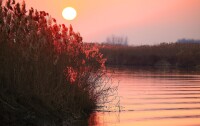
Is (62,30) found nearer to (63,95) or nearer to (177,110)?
(63,95)

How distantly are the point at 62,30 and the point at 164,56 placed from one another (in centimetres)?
3744

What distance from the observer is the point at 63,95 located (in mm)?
10328

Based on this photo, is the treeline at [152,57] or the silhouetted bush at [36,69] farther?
the treeline at [152,57]

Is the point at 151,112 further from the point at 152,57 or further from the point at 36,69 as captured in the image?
the point at 152,57

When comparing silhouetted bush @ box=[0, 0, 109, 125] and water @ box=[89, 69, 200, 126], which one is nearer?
silhouetted bush @ box=[0, 0, 109, 125]

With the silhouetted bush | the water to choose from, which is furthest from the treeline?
the silhouetted bush

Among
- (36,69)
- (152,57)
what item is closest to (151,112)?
(36,69)

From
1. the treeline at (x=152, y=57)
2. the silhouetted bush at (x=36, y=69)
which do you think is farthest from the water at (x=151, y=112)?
the treeline at (x=152, y=57)

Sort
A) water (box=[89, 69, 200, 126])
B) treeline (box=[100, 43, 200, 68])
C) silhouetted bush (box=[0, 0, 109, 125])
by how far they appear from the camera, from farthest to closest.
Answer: treeline (box=[100, 43, 200, 68]) < water (box=[89, 69, 200, 126]) < silhouetted bush (box=[0, 0, 109, 125])

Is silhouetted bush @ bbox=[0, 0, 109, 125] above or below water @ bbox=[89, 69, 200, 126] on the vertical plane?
above

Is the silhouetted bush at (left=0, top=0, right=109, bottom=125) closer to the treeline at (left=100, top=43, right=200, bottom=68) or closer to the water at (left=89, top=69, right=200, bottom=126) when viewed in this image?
the water at (left=89, top=69, right=200, bottom=126)

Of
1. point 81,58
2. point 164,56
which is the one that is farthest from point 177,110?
point 164,56

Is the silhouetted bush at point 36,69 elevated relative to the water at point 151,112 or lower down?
elevated

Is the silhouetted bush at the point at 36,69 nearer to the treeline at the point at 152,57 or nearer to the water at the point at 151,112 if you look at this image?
the water at the point at 151,112
